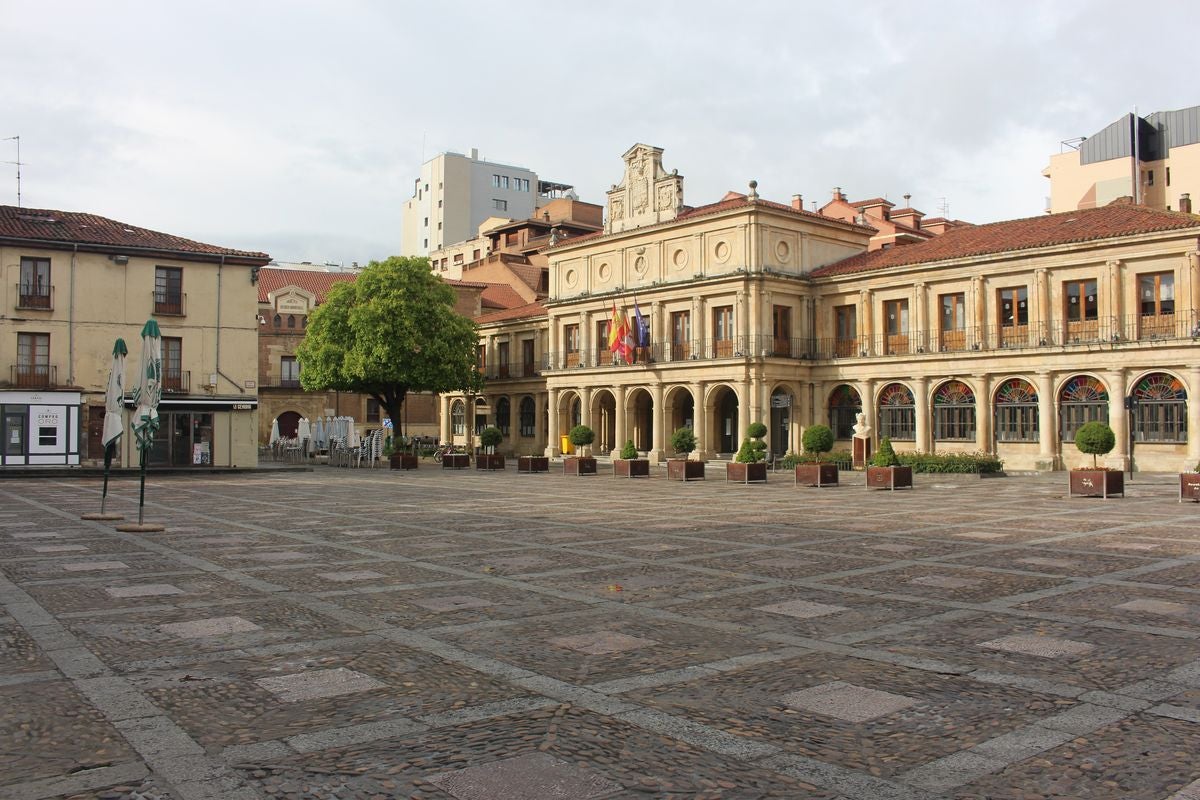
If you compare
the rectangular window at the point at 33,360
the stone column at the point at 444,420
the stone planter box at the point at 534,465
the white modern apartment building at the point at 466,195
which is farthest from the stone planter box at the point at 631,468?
the white modern apartment building at the point at 466,195

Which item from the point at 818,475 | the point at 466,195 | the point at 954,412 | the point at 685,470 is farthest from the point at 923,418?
the point at 466,195

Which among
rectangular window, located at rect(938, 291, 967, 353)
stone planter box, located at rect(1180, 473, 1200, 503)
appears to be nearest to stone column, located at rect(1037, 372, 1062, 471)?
rectangular window, located at rect(938, 291, 967, 353)

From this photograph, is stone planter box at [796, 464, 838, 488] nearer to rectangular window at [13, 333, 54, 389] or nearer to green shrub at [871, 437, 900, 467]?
green shrub at [871, 437, 900, 467]

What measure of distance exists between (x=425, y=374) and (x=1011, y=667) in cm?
4565

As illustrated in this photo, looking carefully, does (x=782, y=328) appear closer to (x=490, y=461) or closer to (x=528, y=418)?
→ (x=490, y=461)

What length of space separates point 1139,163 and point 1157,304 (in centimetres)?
4182

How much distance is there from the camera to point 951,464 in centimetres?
3303

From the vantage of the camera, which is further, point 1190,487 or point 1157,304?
point 1157,304

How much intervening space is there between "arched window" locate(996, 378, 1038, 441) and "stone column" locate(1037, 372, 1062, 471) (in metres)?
0.51

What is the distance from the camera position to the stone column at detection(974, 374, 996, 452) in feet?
132

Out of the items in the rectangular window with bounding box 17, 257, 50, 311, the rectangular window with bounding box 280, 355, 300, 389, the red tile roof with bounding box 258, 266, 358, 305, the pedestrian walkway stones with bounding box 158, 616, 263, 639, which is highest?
the red tile roof with bounding box 258, 266, 358, 305

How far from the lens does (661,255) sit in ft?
164

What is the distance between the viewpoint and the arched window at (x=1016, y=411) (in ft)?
129

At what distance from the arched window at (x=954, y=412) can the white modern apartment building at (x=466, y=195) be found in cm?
6524
